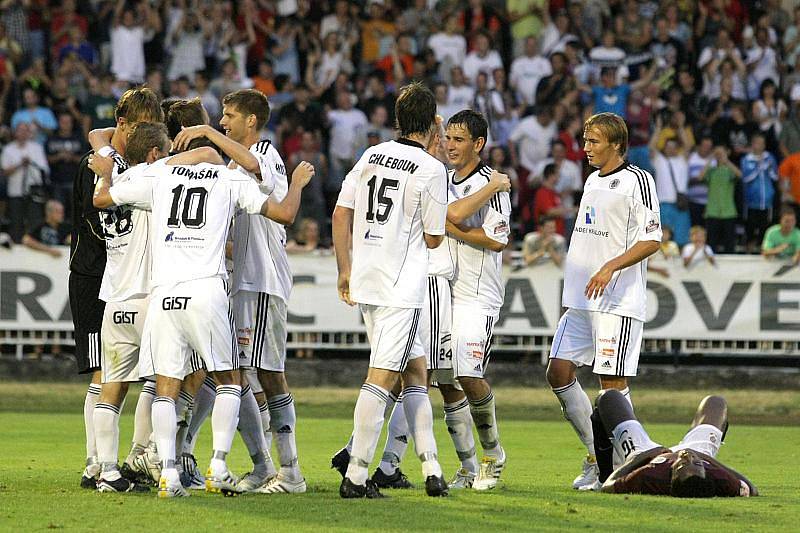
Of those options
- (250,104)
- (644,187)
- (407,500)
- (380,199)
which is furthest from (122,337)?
(644,187)

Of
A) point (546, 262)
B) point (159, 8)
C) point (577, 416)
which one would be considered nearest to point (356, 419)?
point (577, 416)

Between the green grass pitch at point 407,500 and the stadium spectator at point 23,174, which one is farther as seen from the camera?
the stadium spectator at point 23,174

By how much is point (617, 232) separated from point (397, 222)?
2.10m

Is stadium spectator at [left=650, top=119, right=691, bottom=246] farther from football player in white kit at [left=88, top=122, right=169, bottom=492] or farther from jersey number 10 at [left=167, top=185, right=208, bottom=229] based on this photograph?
jersey number 10 at [left=167, top=185, right=208, bottom=229]

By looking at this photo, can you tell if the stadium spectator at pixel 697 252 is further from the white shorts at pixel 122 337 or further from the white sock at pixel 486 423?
the white shorts at pixel 122 337

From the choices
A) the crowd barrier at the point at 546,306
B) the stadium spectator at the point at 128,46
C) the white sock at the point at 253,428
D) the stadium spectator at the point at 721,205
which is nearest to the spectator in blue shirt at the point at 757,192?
the stadium spectator at the point at 721,205

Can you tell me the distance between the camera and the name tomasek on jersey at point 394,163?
876 centimetres

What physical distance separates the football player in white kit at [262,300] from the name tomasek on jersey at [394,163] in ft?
2.75

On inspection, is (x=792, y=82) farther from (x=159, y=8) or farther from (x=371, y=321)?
(x=371, y=321)

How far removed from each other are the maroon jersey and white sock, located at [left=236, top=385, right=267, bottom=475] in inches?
99.5

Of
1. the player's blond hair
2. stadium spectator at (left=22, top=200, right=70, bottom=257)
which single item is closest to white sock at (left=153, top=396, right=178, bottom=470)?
the player's blond hair

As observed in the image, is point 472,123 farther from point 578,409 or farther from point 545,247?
point 545,247

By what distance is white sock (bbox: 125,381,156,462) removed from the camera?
31.1 ft

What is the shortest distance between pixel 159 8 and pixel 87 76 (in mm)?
2243
